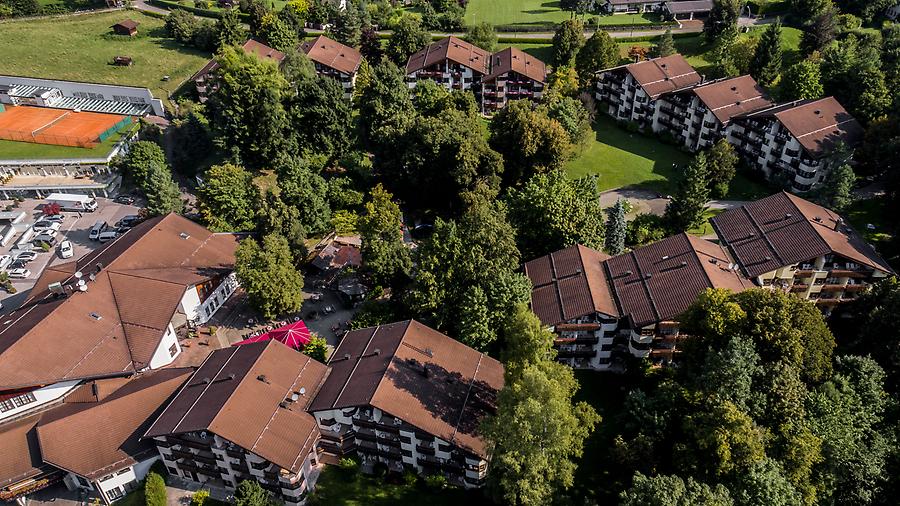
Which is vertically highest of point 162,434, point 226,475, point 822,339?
point 822,339

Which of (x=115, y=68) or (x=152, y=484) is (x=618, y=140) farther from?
(x=115, y=68)

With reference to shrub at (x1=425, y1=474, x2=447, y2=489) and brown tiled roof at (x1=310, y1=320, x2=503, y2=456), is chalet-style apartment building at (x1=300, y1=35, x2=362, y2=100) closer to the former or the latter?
brown tiled roof at (x1=310, y1=320, x2=503, y2=456)

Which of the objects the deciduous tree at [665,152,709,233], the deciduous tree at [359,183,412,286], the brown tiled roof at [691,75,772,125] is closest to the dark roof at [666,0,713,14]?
the brown tiled roof at [691,75,772,125]

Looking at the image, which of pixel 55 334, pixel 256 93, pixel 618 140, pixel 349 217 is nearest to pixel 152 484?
pixel 55 334

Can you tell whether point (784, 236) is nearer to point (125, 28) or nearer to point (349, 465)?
point (349, 465)

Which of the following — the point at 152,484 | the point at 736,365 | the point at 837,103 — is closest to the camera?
the point at 736,365

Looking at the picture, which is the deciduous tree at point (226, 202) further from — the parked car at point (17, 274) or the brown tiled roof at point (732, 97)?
the brown tiled roof at point (732, 97)

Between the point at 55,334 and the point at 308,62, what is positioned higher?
the point at 308,62
